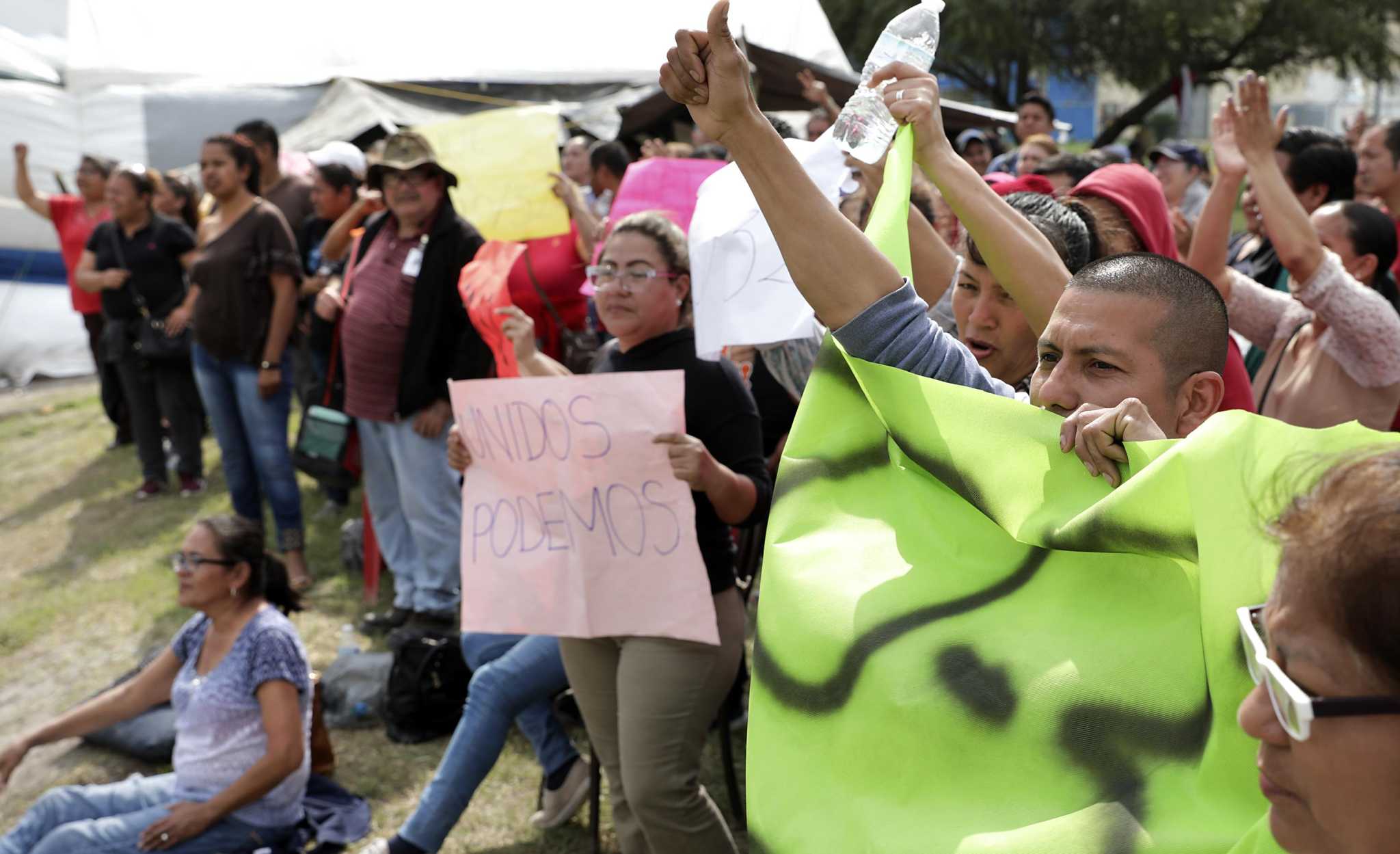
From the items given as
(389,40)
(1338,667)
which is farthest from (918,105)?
(389,40)

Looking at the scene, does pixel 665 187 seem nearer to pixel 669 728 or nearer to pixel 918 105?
pixel 669 728

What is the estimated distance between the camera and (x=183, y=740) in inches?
134

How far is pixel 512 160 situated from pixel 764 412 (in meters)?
1.37

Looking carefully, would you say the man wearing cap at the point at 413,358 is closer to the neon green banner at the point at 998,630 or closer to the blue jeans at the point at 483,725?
the blue jeans at the point at 483,725

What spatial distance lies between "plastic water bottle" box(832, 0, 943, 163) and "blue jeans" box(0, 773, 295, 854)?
8.56 feet

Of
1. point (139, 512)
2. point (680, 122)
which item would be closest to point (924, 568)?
point (139, 512)

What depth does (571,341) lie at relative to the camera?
16.2 feet

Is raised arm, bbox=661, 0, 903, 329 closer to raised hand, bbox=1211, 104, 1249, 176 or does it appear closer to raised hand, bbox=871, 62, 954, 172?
raised hand, bbox=871, 62, 954, 172

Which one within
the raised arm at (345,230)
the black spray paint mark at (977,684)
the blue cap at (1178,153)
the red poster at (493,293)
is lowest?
the raised arm at (345,230)

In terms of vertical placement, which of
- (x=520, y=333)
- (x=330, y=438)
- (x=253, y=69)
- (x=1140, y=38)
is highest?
(x=1140, y=38)

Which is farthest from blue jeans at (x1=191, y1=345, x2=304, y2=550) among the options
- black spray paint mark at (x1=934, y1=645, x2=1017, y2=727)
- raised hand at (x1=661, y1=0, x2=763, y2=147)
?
black spray paint mark at (x1=934, y1=645, x2=1017, y2=727)

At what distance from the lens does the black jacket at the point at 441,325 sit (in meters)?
4.82

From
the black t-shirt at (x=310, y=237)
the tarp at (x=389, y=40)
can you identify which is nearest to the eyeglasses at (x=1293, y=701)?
the black t-shirt at (x=310, y=237)

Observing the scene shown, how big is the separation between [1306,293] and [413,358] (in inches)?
132
